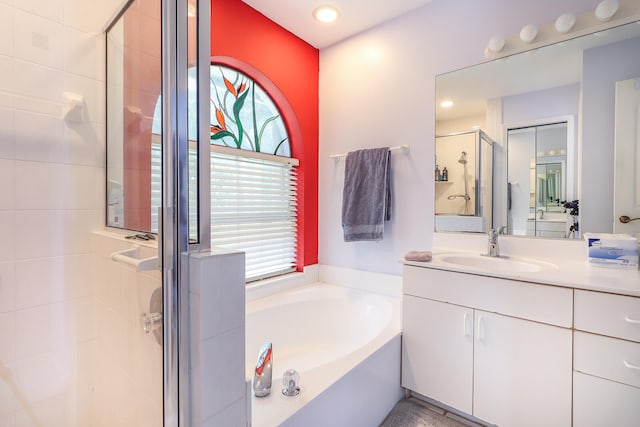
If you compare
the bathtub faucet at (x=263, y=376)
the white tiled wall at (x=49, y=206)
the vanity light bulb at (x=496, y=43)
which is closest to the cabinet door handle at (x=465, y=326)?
the bathtub faucet at (x=263, y=376)

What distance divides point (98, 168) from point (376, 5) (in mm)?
1989

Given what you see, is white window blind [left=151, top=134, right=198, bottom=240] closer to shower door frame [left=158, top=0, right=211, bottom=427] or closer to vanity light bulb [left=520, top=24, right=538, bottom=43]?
shower door frame [left=158, top=0, right=211, bottom=427]

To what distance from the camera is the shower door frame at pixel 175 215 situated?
2.75 feet

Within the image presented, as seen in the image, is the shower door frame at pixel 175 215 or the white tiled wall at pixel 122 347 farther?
the white tiled wall at pixel 122 347

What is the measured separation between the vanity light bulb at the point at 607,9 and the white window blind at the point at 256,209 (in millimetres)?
1947

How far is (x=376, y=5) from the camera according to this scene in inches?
80.2

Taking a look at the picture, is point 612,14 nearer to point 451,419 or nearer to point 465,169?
point 465,169

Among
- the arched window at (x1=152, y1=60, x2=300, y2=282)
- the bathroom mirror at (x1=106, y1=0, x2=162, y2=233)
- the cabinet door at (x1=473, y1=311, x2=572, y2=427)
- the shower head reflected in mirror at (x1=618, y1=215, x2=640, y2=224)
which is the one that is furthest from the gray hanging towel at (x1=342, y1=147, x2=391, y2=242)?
the bathroom mirror at (x1=106, y1=0, x2=162, y2=233)

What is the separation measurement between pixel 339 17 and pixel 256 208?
1522mm

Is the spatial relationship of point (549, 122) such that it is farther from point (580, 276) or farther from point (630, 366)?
point (630, 366)

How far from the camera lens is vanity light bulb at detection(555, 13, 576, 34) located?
1.52 metres

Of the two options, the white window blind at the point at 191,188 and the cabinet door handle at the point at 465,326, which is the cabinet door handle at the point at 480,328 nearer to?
the cabinet door handle at the point at 465,326

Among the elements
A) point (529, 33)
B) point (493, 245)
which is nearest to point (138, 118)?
point (493, 245)

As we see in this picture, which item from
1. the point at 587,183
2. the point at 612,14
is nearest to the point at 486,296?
the point at 587,183
